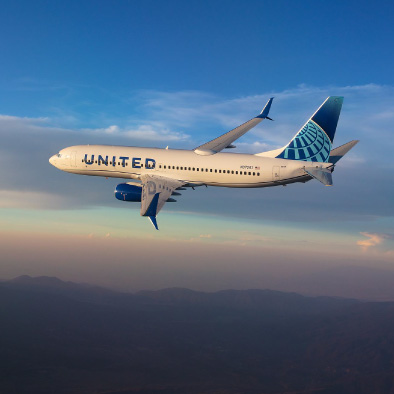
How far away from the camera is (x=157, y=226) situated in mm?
51719

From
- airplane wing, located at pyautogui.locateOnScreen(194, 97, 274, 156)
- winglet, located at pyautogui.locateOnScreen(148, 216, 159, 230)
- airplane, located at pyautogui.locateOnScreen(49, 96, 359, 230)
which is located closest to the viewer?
winglet, located at pyautogui.locateOnScreen(148, 216, 159, 230)

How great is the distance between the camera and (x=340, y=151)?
213 feet

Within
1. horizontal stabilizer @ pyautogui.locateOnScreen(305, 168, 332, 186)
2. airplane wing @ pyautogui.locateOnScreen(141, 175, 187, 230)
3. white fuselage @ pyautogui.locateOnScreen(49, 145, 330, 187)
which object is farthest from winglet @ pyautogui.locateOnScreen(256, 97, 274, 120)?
airplane wing @ pyautogui.locateOnScreen(141, 175, 187, 230)

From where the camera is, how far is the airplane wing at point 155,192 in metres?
54.9

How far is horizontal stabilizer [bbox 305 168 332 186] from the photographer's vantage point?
197ft

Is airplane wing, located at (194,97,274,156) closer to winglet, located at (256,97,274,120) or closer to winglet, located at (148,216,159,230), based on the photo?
winglet, located at (256,97,274,120)

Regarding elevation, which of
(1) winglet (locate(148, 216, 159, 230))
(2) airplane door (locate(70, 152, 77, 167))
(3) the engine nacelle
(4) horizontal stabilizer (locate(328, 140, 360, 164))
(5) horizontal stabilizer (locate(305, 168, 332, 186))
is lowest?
(1) winglet (locate(148, 216, 159, 230))

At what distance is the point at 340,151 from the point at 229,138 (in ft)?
58.6

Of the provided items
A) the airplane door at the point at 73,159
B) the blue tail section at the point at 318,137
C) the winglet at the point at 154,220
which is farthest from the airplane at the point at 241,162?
the winglet at the point at 154,220

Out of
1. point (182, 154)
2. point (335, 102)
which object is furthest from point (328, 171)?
point (182, 154)

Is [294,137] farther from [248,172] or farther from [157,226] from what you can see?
[157,226]

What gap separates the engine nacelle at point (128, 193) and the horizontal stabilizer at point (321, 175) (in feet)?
85.7

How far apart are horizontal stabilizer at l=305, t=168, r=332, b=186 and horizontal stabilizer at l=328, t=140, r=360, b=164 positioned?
8.51 ft

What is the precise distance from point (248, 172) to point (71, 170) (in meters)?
30.9
